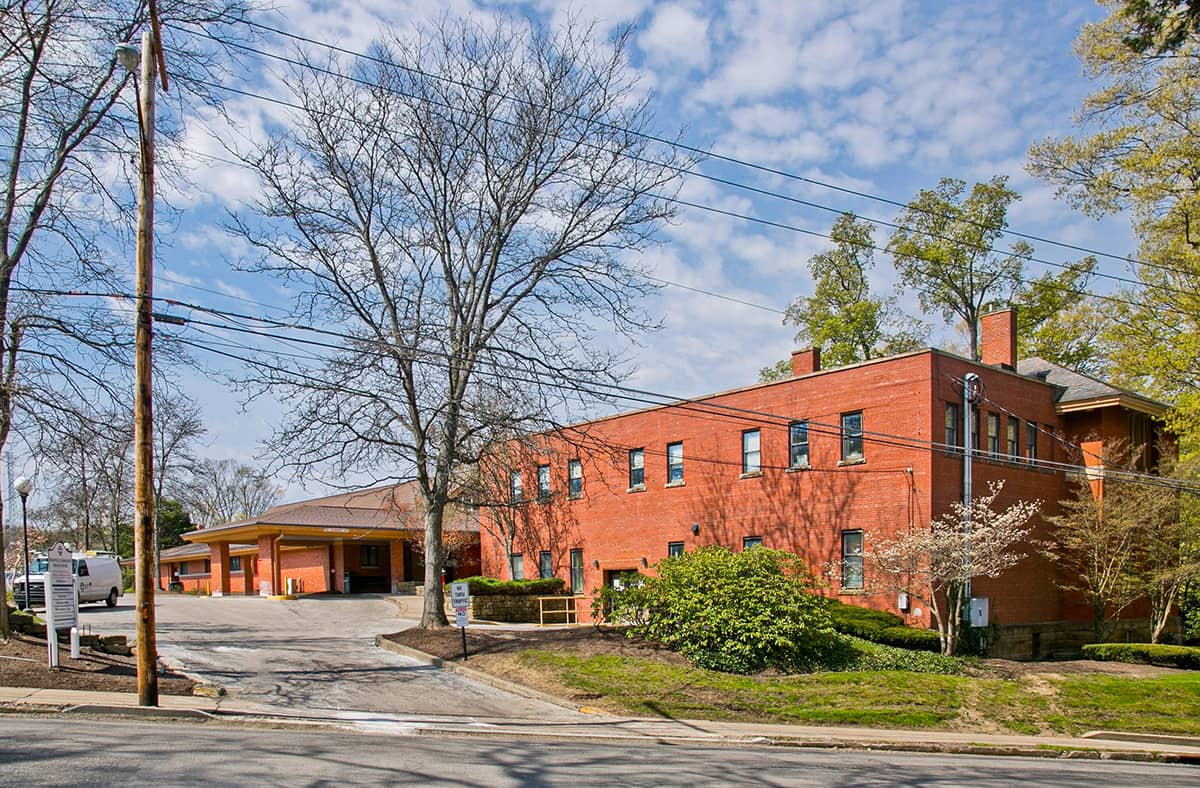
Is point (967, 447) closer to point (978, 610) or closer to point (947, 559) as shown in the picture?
point (947, 559)

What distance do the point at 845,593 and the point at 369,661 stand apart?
1392 centimetres

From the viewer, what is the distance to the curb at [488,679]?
1737 cm

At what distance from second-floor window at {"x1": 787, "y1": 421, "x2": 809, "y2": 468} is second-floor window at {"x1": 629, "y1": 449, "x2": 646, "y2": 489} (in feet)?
23.0

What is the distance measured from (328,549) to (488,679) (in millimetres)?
29207

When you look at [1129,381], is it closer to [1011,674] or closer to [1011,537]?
[1011,537]

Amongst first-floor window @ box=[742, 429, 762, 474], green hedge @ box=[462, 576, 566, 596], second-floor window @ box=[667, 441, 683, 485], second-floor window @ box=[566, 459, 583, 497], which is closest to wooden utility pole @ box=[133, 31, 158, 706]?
green hedge @ box=[462, 576, 566, 596]

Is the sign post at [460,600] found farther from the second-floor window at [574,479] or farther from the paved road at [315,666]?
the second-floor window at [574,479]

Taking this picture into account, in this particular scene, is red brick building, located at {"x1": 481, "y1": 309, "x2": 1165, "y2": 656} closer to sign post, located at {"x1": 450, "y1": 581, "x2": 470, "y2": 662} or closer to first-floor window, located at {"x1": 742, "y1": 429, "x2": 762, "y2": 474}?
first-floor window, located at {"x1": 742, "y1": 429, "x2": 762, "y2": 474}

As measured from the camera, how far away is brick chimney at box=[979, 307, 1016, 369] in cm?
3091

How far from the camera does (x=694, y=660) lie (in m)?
20.3

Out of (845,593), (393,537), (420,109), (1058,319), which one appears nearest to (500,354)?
(420,109)

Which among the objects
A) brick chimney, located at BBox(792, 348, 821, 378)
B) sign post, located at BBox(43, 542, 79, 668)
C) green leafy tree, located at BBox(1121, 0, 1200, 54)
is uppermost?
green leafy tree, located at BBox(1121, 0, 1200, 54)

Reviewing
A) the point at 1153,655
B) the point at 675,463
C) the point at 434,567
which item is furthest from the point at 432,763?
the point at 675,463

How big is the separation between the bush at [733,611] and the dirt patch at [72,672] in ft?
33.0
